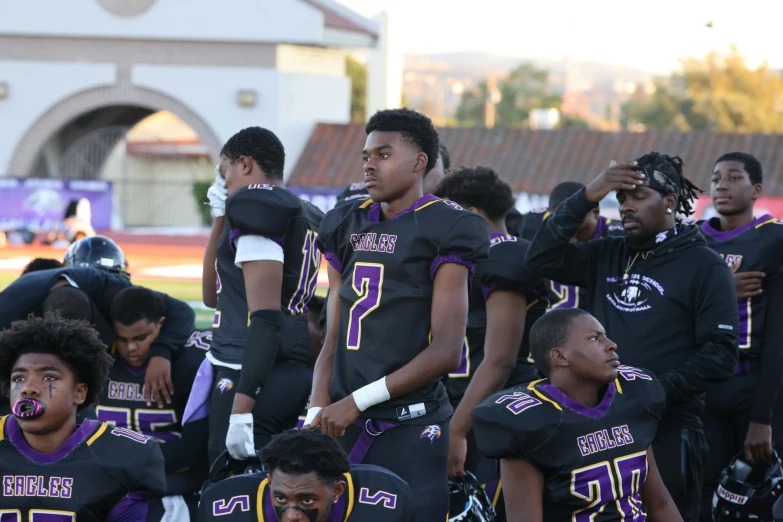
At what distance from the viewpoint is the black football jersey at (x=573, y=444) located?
348 centimetres

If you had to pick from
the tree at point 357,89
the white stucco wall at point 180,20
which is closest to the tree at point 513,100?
the tree at point 357,89

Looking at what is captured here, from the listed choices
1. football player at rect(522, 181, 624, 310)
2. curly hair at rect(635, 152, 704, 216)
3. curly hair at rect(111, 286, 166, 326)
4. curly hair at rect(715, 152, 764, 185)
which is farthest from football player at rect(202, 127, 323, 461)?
curly hair at rect(715, 152, 764, 185)

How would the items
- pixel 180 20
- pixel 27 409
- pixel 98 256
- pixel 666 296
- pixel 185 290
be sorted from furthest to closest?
pixel 180 20 < pixel 185 290 < pixel 98 256 < pixel 666 296 < pixel 27 409

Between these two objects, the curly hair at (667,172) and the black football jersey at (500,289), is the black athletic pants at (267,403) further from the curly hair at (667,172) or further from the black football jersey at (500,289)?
the curly hair at (667,172)

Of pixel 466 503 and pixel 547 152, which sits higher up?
pixel 547 152

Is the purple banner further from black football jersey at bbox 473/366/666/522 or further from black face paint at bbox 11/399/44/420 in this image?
black football jersey at bbox 473/366/666/522

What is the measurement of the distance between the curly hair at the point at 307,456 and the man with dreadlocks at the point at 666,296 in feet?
4.81

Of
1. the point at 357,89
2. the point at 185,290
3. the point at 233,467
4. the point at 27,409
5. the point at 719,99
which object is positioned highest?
the point at 357,89

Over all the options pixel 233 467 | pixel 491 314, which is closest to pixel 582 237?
pixel 491 314

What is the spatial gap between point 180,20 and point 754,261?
2243 cm

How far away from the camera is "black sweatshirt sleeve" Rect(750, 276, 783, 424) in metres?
5.00

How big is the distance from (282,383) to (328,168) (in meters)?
20.1

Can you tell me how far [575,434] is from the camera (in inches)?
140

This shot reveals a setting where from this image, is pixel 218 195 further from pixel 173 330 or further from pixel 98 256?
pixel 98 256
